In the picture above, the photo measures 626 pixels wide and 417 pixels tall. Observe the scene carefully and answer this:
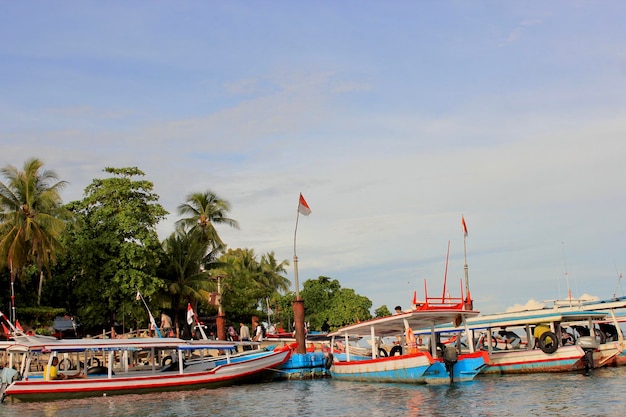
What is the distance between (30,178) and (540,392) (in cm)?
3678

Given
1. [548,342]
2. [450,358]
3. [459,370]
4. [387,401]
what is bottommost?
[387,401]

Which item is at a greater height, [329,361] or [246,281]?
[246,281]

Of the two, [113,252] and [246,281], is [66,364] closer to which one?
[113,252]

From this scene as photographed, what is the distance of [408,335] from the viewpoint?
1183 inches

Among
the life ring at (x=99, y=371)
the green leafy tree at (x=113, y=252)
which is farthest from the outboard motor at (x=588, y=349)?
the green leafy tree at (x=113, y=252)

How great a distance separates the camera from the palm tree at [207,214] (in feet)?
213

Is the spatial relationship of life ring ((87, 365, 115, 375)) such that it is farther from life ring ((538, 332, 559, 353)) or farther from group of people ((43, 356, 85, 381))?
life ring ((538, 332, 559, 353))

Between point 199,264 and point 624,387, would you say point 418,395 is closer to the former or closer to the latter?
point 624,387

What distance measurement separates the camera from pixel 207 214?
2611 inches

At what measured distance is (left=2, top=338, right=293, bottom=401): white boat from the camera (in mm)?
30453

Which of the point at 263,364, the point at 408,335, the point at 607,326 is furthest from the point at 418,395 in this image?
the point at 607,326

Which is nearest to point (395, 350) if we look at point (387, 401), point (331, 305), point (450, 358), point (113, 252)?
point (450, 358)

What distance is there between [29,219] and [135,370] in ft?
59.1

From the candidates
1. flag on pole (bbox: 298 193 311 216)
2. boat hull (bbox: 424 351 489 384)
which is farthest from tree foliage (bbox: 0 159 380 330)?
boat hull (bbox: 424 351 489 384)
